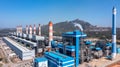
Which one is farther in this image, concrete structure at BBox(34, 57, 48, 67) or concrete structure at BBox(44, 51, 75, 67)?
concrete structure at BBox(34, 57, 48, 67)

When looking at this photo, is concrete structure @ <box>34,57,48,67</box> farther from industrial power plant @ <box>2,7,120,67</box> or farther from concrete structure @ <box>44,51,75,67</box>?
concrete structure @ <box>44,51,75,67</box>

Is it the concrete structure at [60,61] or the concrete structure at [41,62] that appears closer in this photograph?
the concrete structure at [60,61]

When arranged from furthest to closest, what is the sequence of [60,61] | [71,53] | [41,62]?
[71,53] → [41,62] → [60,61]

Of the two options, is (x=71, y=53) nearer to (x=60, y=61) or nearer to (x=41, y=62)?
(x=60, y=61)

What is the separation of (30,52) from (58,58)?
9.81m

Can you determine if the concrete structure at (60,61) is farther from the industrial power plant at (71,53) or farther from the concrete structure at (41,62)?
the concrete structure at (41,62)

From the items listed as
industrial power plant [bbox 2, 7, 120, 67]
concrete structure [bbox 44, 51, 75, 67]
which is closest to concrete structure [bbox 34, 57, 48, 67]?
industrial power plant [bbox 2, 7, 120, 67]

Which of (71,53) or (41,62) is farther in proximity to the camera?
(71,53)

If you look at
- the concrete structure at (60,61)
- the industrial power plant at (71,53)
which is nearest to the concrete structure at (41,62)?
the industrial power plant at (71,53)

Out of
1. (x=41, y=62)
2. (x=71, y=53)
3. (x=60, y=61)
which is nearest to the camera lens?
(x=60, y=61)

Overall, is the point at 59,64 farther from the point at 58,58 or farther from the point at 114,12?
the point at 114,12

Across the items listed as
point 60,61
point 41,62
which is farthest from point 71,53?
point 41,62

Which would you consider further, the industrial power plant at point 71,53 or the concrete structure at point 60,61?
the industrial power plant at point 71,53

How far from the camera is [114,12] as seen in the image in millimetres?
21469
